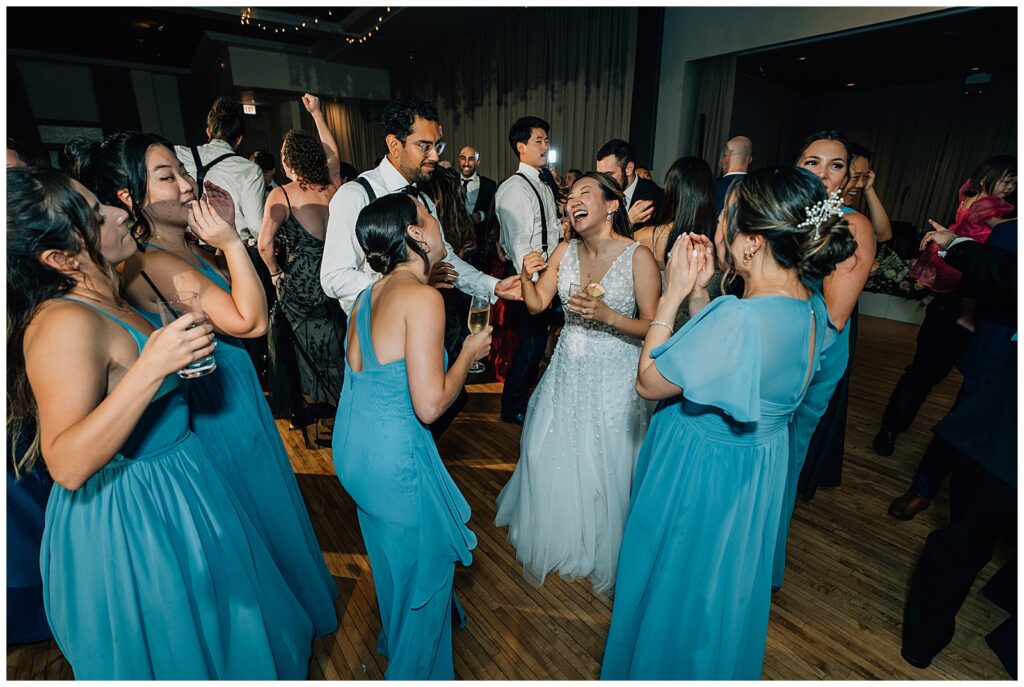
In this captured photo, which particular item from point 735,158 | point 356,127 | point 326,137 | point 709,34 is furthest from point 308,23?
point 735,158

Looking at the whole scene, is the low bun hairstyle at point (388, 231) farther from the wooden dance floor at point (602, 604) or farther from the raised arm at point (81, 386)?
the wooden dance floor at point (602, 604)

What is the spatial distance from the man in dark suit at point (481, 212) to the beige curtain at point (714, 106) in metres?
3.19

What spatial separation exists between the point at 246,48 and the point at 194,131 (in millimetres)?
3710

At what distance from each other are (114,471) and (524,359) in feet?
7.93

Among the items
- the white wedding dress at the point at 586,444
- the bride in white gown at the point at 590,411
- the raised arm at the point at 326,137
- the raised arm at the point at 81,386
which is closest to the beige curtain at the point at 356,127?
the raised arm at the point at 326,137

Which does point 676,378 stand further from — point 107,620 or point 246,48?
point 246,48

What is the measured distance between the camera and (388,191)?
233 centimetres

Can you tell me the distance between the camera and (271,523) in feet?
5.59

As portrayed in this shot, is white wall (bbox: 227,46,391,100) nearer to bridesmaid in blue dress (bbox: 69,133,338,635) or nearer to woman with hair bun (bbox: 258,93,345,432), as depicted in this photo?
woman with hair bun (bbox: 258,93,345,432)

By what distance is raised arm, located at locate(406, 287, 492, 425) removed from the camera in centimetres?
127

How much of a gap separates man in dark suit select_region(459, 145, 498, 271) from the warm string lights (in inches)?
149

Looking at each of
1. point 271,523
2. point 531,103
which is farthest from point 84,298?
point 531,103

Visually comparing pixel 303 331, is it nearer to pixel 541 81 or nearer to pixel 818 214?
pixel 818 214

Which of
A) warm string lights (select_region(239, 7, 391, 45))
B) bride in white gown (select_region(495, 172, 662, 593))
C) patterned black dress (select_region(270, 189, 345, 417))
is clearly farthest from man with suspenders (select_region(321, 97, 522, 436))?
warm string lights (select_region(239, 7, 391, 45))
